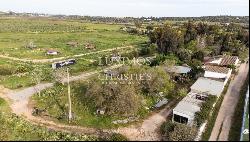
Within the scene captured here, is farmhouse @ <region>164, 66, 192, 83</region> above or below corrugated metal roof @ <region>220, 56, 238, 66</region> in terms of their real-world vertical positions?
below

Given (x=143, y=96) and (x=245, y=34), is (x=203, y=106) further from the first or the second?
(x=245, y=34)

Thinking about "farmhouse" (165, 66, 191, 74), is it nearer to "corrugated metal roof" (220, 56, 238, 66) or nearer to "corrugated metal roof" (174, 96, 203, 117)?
"corrugated metal roof" (220, 56, 238, 66)

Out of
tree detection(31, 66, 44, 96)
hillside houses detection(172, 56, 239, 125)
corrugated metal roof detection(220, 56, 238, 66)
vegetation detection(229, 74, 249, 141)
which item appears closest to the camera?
vegetation detection(229, 74, 249, 141)

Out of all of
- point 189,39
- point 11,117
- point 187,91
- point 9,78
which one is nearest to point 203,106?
point 187,91

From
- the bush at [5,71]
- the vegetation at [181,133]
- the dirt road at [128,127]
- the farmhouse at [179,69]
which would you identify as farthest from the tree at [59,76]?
the vegetation at [181,133]

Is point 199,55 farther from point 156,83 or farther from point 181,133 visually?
point 181,133

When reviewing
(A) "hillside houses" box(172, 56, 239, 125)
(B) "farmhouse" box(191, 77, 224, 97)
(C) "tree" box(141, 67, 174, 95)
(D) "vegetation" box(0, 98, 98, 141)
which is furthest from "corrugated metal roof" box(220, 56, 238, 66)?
(D) "vegetation" box(0, 98, 98, 141)

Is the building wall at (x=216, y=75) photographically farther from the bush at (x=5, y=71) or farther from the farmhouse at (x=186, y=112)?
the bush at (x=5, y=71)

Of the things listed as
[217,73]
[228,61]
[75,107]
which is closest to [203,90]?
[217,73]
